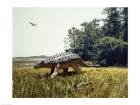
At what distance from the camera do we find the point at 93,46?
265 centimetres

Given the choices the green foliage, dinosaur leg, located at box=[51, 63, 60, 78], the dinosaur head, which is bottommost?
dinosaur leg, located at box=[51, 63, 60, 78]

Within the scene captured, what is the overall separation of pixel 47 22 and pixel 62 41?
0.59 feet

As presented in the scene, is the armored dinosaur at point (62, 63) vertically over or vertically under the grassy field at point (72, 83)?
over

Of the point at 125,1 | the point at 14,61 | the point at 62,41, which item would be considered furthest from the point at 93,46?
the point at 14,61

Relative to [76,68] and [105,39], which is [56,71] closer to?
[76,68]

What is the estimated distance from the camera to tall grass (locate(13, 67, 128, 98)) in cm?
262

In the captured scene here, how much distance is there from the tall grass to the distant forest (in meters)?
0.09

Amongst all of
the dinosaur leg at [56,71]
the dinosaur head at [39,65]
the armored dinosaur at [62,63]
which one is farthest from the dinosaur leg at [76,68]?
the dinosaur head at [39,65]

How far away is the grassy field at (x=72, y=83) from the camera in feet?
8.59

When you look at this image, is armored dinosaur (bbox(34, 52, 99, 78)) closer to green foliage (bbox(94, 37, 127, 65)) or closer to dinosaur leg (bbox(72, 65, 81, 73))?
dinosaur leg (bbox(72, 65, 81, 73))

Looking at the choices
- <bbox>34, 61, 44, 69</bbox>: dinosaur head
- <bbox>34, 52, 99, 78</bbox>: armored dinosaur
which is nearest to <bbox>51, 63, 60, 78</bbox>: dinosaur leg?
<bbox>34, 52, 99, 78</bbox>: armored dinosaur

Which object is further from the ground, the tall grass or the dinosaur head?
the dinosaur head

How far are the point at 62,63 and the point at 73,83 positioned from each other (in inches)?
6.7

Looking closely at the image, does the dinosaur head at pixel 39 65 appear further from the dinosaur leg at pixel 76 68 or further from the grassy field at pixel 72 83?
the dinosaur leg at pixel 76 68
